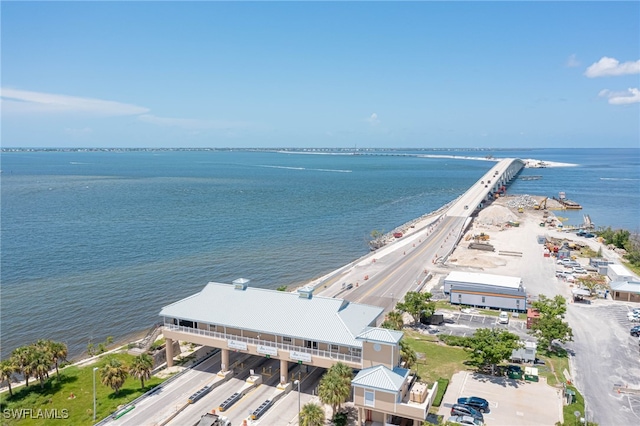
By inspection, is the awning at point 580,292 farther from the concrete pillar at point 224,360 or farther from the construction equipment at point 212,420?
the construction equipment at point 212,420

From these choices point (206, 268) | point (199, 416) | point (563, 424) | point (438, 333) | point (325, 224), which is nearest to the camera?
point (563, 424)

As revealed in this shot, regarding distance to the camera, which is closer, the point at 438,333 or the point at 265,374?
the point at 265,374

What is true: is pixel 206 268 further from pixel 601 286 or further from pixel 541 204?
pixel 541 204

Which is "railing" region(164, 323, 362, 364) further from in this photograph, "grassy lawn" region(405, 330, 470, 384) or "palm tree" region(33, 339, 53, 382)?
"palm tree" region(33, 339, 53, 382)

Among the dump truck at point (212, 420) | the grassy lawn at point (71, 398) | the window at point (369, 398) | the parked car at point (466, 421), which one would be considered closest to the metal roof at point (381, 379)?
the window at point (369, 398)

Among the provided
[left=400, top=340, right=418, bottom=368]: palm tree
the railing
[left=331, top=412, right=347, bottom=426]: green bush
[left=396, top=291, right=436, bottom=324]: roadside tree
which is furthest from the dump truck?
[left=396, top=291, right=436, bottom=324]: roadside tree

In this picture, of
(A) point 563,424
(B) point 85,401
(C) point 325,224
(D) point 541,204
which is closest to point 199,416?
(B) point 85,401
